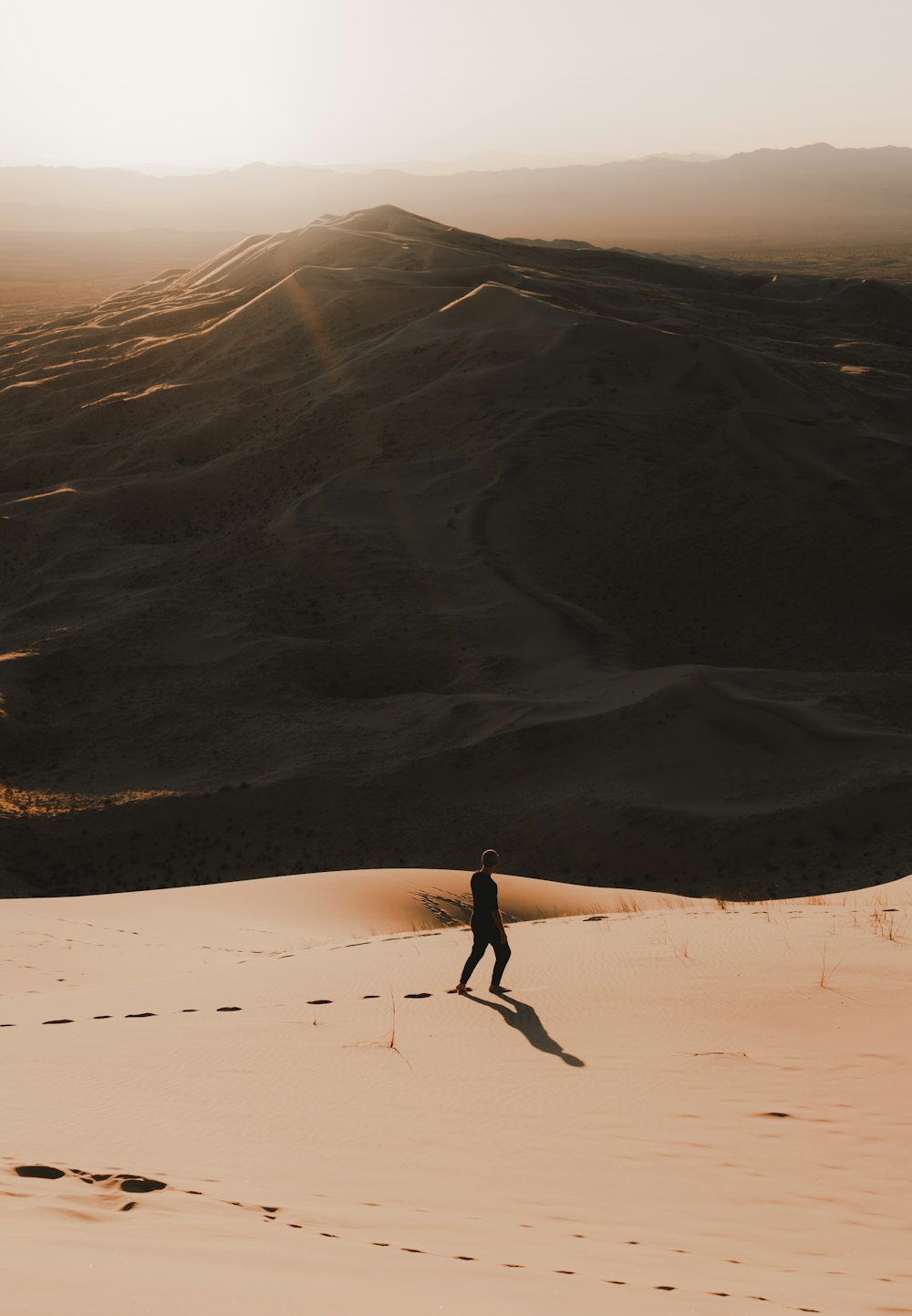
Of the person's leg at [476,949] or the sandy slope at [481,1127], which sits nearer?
the sandy slope at [481,1127]

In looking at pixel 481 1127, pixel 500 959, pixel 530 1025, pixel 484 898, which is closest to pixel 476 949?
pixel 500 959

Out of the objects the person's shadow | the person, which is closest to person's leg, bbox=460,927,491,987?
the person

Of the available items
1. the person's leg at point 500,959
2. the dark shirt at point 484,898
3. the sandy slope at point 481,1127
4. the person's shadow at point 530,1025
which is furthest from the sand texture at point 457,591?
Result: the person's shadow at point 530,1025

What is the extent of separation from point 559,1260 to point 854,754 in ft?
40.1

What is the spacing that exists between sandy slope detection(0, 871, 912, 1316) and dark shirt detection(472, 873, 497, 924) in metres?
0.50

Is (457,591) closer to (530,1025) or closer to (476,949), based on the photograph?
(476,949)

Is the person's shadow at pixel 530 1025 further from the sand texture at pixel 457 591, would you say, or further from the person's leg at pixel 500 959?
the sand texture at pixel 457 591

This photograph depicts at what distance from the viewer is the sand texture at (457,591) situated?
14.9m

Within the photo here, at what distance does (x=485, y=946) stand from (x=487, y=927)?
0.14 metres

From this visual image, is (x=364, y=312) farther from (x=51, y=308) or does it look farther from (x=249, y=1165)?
(x=51, y=308)

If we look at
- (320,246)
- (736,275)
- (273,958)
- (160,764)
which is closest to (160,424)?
(320,246)

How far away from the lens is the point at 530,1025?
22.2 ft

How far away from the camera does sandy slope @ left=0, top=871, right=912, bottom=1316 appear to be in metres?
3.51

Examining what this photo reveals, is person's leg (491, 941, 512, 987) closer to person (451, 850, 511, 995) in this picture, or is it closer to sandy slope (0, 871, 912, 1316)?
person (451, 850, 511, 995)
